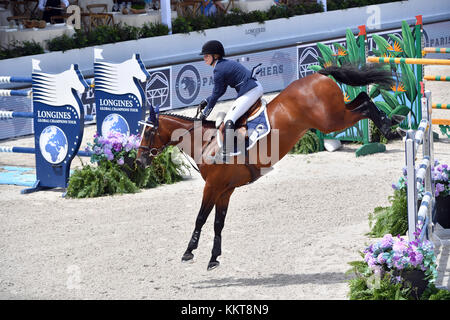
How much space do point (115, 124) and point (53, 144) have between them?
0.94 meters

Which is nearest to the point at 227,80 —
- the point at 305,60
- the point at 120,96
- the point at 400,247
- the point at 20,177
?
the point at 400,247

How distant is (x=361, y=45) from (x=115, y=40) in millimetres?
7485

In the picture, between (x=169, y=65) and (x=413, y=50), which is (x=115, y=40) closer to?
(x=169, y=65)

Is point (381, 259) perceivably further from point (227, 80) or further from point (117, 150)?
point (117, 150)

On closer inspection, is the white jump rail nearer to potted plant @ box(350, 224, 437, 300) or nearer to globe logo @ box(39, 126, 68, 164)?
potted plant @ box(350, 224, 437, 300)

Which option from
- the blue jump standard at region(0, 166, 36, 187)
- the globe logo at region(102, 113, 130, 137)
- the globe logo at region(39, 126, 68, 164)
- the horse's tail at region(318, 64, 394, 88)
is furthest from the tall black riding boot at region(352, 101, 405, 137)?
the blue jump standard at region(0, 166, 36, 187)

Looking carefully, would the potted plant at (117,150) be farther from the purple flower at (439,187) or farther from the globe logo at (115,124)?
the purple flower at (439,187)

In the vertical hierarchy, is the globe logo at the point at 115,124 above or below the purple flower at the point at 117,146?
above

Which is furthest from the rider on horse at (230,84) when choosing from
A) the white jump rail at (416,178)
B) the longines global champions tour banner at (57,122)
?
the longines global champions tour banner at (57,122)

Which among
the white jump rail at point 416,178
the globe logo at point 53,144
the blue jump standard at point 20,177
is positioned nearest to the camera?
the white jump rail at point 416,178

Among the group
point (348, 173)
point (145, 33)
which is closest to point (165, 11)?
point (145, 33)

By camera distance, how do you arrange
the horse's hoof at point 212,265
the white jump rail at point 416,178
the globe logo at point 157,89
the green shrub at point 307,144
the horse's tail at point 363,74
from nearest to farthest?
the white jump rail at point 416,178 < the horse's hoof at point 212,265 < the horse's tail at point 363,74 < the green shrub at point 307,144 < the globe logo at point 157,89

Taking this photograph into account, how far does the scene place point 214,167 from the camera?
793 centimetres

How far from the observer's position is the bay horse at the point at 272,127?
7.92 meters
